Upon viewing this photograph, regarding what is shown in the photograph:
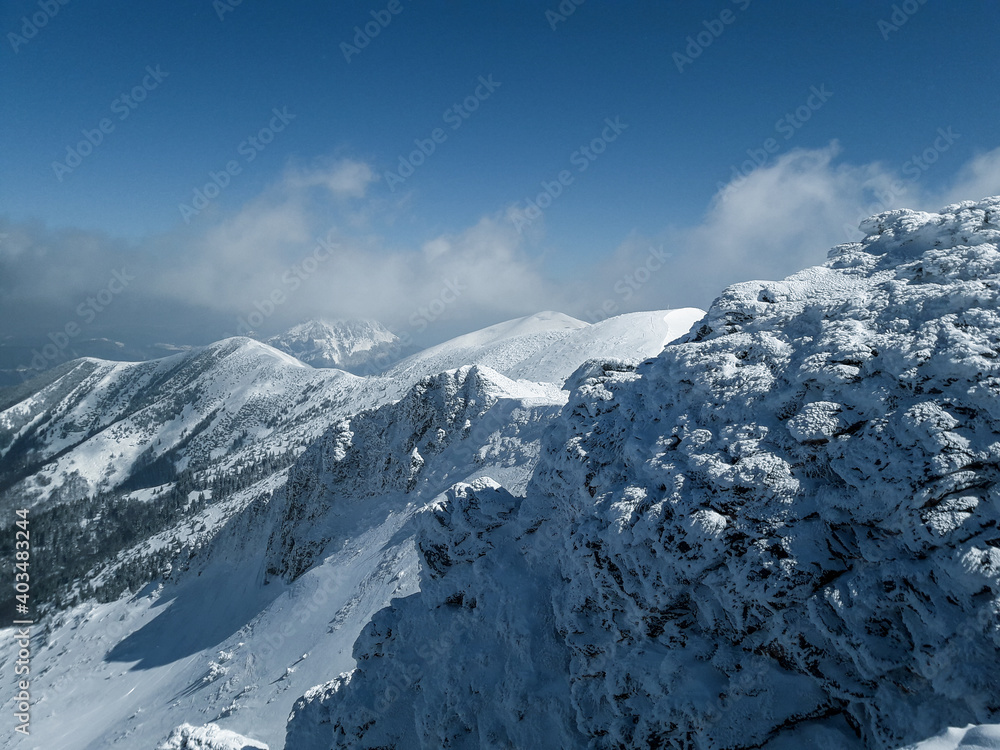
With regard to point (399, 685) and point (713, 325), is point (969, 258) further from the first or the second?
point (399, 685)

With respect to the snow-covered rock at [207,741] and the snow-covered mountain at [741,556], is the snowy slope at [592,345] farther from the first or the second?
the snow-covered rock at [207,741]

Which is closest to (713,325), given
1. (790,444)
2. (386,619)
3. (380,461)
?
(790,444)

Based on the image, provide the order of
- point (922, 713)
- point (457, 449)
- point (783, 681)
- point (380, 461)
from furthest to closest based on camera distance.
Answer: point (380, 461) → point (457, 449) → point (783, 681) → point (922, 713)

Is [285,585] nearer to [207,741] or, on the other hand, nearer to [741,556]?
[207,741]

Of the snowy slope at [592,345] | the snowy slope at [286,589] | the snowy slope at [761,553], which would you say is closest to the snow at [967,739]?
the snowy slope at [761,553]

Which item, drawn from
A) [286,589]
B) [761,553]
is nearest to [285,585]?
[286,589]

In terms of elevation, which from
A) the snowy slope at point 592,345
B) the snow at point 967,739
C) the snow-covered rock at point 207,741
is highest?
the snowy slope at point 592,345

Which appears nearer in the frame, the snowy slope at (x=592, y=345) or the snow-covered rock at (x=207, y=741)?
the snow-covered rock at (x=207, y=741)

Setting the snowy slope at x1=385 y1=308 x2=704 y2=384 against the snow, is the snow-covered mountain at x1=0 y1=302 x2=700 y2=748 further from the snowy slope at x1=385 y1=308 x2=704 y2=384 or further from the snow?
the snowy slope at x1=385 y1=308 x2=704 y2=384

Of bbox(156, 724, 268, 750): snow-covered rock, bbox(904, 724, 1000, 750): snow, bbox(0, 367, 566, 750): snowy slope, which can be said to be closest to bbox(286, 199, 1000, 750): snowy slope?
bbox(904, 724, 1000, 750): snow
